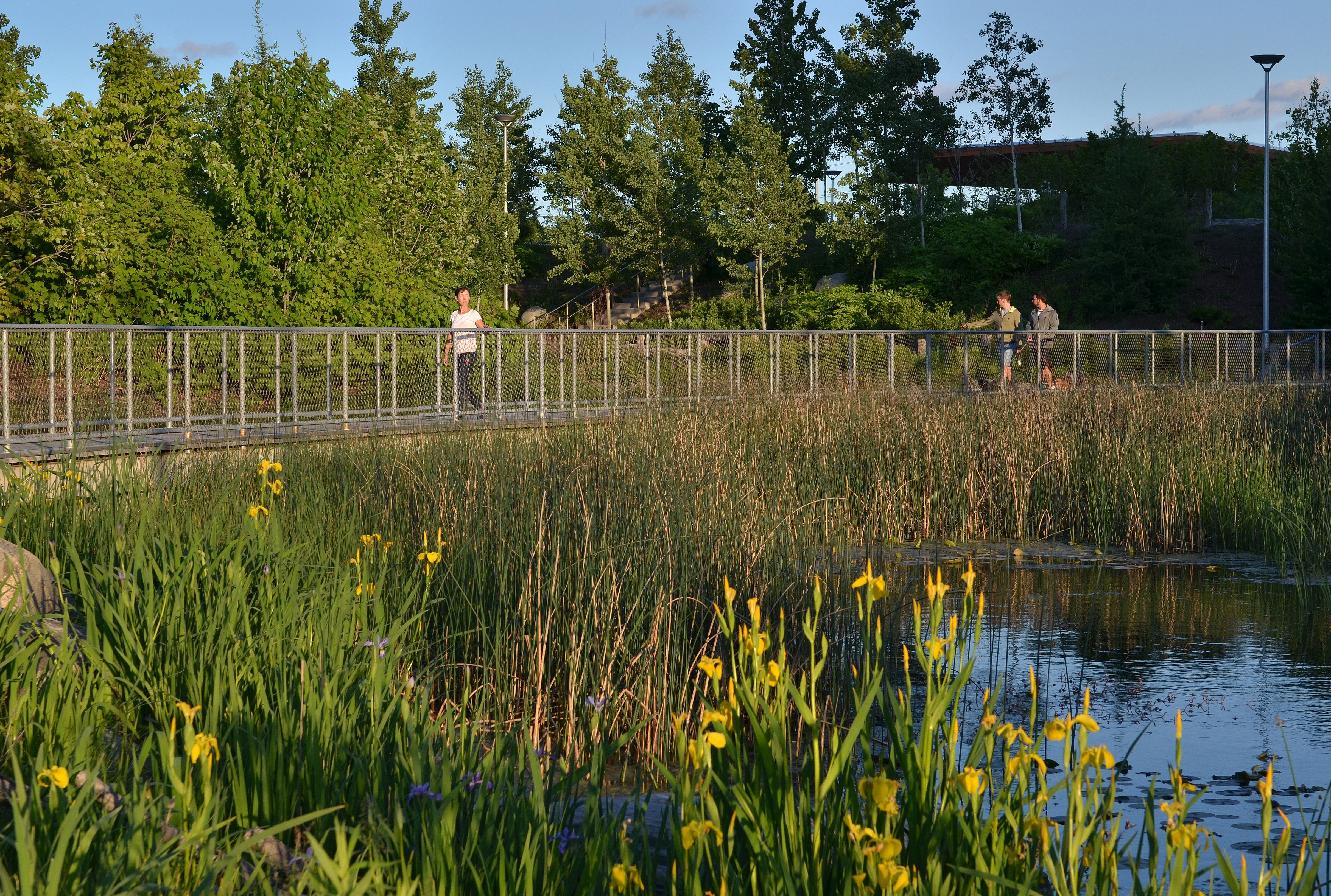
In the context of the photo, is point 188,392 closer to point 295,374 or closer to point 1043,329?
point 295,374

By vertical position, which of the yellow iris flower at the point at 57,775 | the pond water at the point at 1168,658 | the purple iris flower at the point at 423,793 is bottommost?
the pond water at the point at 1168,658

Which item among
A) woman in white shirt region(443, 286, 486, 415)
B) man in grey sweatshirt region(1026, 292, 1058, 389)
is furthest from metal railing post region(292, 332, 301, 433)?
man in grey sweatshirt region(1026, 292, 1058, 389)

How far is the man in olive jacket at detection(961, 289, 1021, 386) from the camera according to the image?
18.3 m

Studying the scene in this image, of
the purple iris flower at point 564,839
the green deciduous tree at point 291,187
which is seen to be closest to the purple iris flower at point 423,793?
the purple iris flower at point 564,839

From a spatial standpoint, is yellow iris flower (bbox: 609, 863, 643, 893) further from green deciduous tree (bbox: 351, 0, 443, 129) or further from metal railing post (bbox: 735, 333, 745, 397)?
green deciduous tree (bbox: 351, 0, 443, 129)

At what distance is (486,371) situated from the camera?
1538 cm

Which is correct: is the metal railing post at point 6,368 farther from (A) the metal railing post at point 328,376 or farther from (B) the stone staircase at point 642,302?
(B) the stone staircase at point 642,302

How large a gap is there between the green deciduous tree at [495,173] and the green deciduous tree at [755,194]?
675 cm

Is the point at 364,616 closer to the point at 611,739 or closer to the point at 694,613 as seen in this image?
the point at 611,739

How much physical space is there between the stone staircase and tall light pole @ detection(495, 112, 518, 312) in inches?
244

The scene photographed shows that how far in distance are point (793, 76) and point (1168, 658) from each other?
45.5 metres

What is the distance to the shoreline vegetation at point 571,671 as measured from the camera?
7.92 feet

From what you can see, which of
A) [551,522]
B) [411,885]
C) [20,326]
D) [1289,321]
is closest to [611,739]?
[551,522]

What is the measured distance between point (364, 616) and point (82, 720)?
3.17 feet
